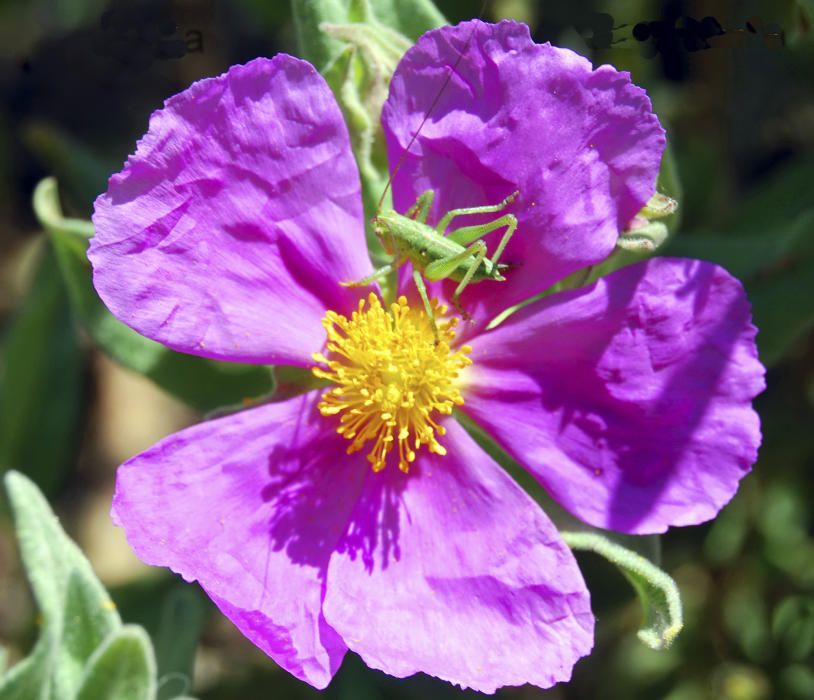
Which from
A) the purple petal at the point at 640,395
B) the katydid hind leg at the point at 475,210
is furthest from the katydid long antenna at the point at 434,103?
the purple petal at the point at 640,395

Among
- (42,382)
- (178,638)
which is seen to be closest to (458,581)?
(178,638)

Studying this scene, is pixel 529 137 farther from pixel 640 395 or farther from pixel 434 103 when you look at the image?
pixel 640 395

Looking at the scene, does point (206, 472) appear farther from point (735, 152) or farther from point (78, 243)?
point (735, 152)

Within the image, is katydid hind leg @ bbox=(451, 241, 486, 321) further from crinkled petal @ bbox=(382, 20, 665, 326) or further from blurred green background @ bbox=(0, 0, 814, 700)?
blurred green background @ bbox=(0, 0, 814, 700)

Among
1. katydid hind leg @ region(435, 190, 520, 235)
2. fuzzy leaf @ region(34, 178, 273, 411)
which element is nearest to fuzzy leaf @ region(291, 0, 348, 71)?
katydid hind leg @ region(435, 190, 520, 235)

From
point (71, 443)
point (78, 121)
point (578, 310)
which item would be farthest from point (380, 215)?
point (78, 121)

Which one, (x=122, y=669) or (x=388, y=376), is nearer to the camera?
(x=122, y=669)
